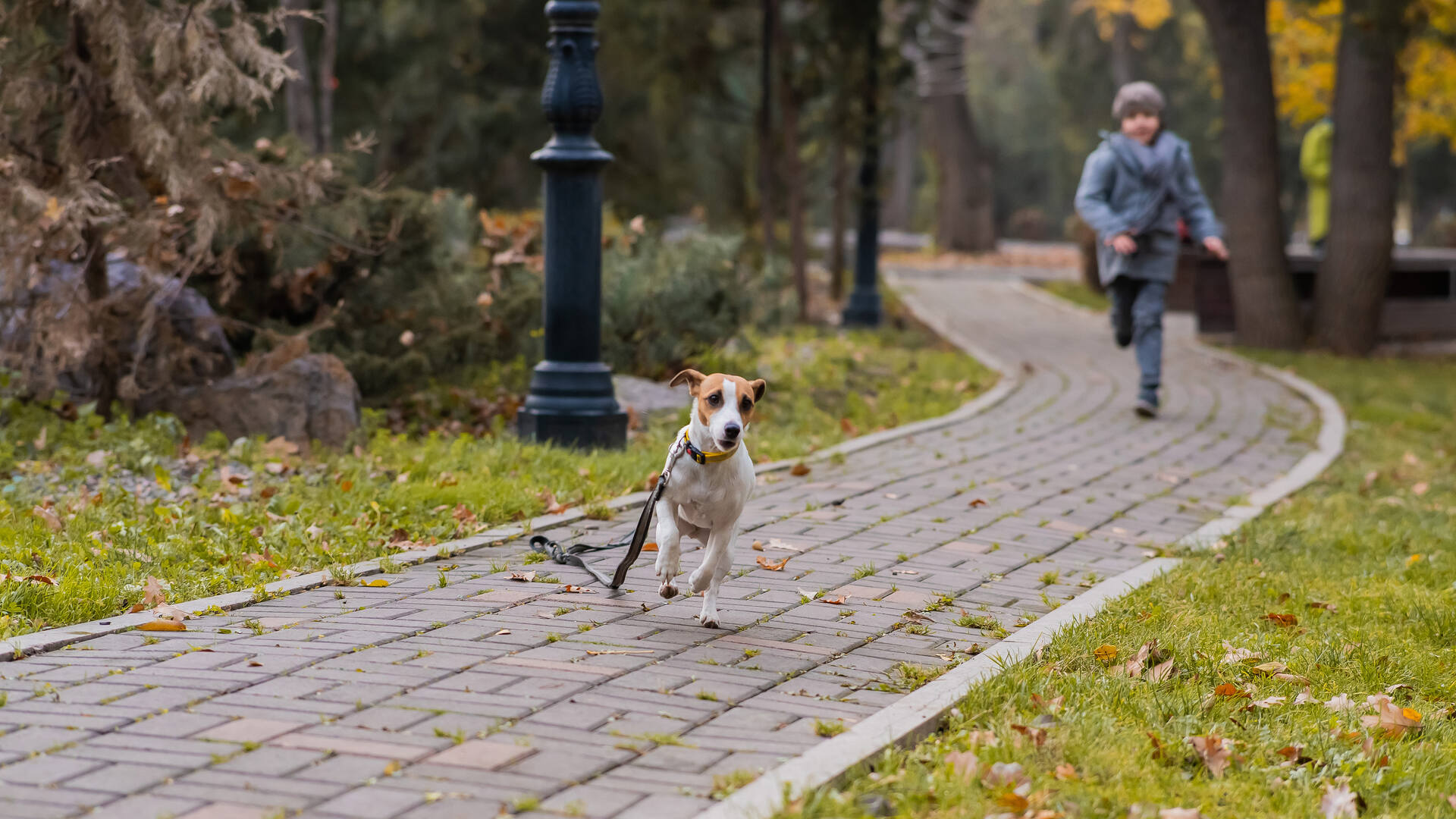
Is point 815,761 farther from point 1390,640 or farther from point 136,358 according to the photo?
point 136,358

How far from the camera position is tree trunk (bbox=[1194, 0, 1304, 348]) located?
51.6 ft

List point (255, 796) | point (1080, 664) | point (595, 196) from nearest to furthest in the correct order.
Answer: point (255, 796)
point (1080, 664)
point (595, 196)

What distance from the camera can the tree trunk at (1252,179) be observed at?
15.7 m

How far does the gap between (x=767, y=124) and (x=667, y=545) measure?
13296mm

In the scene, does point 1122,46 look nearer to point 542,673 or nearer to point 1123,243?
point 1123,243

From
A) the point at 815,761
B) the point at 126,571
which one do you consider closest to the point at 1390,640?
the point at 815,761

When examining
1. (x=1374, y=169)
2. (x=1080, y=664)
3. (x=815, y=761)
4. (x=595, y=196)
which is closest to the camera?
(x=815, y=761)

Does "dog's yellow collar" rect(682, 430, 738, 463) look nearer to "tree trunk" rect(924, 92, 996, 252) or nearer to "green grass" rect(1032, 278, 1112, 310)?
"green grass" rect(1032, 278, 1112, 310)

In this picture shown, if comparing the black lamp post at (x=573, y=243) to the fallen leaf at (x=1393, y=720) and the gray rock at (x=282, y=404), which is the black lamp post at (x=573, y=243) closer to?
the gray rock at (x=282, y=404)

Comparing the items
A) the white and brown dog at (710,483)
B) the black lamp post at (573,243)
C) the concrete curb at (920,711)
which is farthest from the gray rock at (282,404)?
the concrete curb at (920,711)

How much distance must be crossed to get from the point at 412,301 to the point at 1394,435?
22.6 feet

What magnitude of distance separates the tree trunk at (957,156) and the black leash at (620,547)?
92.2ft

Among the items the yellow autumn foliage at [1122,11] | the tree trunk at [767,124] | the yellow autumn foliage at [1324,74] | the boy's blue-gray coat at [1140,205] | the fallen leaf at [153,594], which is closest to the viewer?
the fallen leaf at [153,594]

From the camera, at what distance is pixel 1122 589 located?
602 cm
